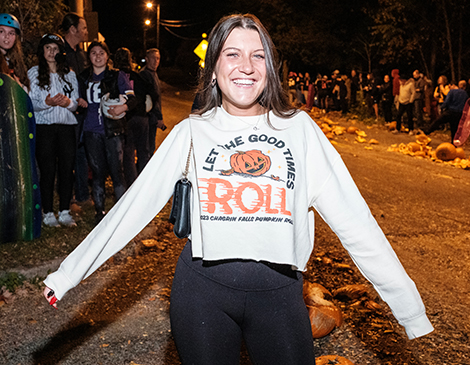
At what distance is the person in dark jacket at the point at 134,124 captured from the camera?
20.6 feet

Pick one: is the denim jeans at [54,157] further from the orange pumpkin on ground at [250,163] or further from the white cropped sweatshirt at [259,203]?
the orange pumpkin on ground at [250,163]

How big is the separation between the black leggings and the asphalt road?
177cm

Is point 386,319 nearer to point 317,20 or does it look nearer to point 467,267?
point 467,267

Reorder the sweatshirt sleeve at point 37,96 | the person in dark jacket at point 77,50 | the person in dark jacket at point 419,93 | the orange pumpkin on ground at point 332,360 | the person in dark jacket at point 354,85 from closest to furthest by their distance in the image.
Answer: the orange pumpkin on ground at point 332,360 → the sweatshirt sleeve at point 37,96 → the person in dark jacket at point 77,50 → the person in dark jacket at point 419,93 → the person in dark jacket at point 354,85

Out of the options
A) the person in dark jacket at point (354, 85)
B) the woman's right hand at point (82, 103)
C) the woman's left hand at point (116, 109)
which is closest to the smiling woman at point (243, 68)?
the woman's left hand at point (116, 109)

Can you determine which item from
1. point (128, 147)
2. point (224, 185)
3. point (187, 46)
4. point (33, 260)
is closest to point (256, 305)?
point (224, 185)

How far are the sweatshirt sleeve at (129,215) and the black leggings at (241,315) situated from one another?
367 millimetres

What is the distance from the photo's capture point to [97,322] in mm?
4016

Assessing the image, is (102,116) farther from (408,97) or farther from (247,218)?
(408,97)

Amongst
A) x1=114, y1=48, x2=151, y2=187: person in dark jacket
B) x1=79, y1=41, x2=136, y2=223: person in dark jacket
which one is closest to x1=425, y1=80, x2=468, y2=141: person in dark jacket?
x1=114, y1=48, x2=151, y2=187: person in dark jacket

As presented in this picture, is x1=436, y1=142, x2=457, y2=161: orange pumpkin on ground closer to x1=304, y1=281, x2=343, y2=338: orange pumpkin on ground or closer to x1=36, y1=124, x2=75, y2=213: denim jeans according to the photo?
x1=304, y1=281, x2=343, y2=338: orange pumpkin on ground

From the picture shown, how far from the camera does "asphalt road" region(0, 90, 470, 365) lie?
3.59m

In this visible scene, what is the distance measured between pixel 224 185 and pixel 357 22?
34.3 meters

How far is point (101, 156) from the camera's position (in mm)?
5980
